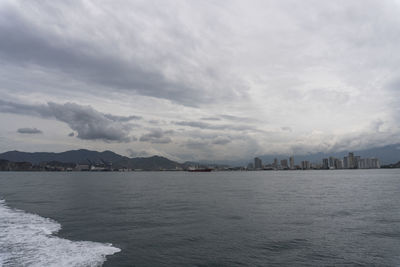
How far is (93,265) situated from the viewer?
1764 centimetres

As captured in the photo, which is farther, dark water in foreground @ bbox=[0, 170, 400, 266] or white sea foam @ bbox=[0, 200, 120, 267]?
dark water in foreground @ bbox=[0, 170, 400, 266]

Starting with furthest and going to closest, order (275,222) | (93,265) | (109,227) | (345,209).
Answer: (345,209)
(275,222)
(109,227)
(93,265)

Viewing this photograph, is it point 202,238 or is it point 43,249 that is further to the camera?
point 202,238

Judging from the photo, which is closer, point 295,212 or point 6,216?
point 6,216

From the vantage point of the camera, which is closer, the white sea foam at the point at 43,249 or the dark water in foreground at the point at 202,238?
the white sea foam at the point at 43,249

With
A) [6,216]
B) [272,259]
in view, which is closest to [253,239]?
[272,259]

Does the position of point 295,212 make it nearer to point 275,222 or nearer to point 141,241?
point 275,222

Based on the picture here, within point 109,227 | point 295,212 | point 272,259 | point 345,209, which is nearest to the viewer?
point 272,259

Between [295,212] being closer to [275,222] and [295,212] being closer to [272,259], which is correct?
[275,222]

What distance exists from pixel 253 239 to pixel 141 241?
32.6 ft

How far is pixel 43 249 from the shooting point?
2086cm

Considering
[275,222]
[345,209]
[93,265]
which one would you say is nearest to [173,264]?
[93,265]

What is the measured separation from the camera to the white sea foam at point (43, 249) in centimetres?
1814

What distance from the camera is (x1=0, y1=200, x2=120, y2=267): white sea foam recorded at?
59.5 feet
